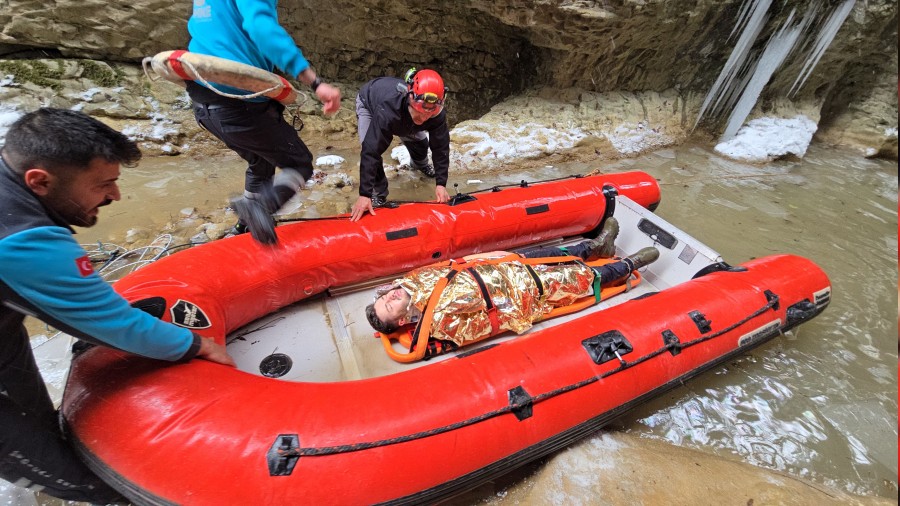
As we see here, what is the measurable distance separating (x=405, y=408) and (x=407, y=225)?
1262 mm

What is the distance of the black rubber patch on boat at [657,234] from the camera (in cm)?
277

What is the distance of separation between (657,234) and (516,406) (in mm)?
1920

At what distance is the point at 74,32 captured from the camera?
3.84 metres

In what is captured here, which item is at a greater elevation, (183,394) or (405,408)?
(183,394)

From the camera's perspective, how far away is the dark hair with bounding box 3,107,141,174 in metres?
0.91

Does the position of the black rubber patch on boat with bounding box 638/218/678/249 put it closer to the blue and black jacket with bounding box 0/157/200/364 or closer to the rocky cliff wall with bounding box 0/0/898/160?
the rocky cliff wall with bounding box 0/0/898/160

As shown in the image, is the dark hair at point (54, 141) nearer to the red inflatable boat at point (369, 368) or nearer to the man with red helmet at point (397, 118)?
the red inflatable boat at point (369, 368)

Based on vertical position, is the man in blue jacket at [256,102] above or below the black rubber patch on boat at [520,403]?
above

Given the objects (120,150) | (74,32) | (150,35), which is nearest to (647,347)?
(120,150)

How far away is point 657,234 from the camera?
2.82 metres

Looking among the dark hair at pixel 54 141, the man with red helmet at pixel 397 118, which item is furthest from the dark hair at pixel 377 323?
the dark hair at pixel 54 141

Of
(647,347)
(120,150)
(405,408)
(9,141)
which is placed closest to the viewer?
(9,141)

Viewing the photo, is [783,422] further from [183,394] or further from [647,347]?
[183,394]

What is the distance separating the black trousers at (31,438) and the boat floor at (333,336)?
0.75 m
